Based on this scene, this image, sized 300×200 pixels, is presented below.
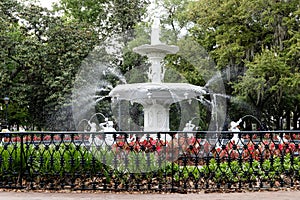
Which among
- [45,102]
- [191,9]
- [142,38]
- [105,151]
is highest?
[191,9]

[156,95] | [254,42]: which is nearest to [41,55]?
[254,42]

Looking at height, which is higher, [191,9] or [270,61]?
[191,9]

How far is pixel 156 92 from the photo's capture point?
1279 cm

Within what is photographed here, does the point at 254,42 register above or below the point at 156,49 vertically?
above

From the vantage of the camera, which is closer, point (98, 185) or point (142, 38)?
point (98, 185)

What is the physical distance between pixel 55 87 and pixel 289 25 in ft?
45.3

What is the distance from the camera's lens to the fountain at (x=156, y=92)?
1277 cm

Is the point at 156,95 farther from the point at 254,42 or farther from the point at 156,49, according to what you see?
the point at 254,42

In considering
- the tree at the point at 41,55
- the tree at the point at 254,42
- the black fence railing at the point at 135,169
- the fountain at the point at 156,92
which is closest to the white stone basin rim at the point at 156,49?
the fountain at the point at 156,92

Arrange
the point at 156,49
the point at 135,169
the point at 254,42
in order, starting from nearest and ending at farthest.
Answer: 1. the point at 135,169
2. the point at 156,49
3. the point at 254,42

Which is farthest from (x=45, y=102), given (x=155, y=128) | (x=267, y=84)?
(x=155, y=128)

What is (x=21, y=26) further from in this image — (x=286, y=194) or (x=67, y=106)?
(x=286, y=194)

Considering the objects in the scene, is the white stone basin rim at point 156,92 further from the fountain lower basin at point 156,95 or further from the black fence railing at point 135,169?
the black fence railing at point 135,169

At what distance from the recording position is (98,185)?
27.2 ft
